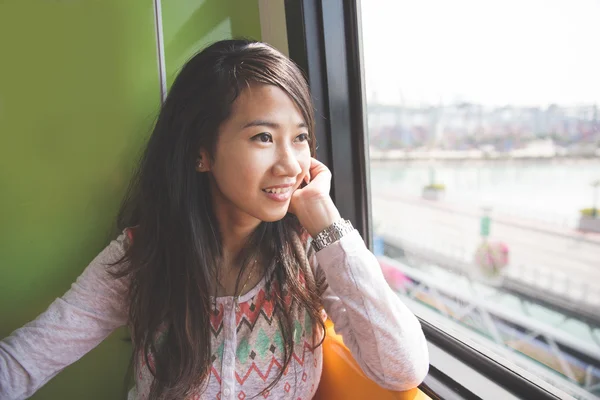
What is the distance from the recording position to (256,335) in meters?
1.03

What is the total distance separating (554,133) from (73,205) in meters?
1.38

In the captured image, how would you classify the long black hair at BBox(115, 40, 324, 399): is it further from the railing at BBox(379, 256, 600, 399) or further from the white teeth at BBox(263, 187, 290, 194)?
the railing at BBox(379, 256, 600, 399)

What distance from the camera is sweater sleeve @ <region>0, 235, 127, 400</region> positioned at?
0.93 metres

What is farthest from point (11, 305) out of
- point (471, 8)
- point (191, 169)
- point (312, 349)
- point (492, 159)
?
point (471, 8)

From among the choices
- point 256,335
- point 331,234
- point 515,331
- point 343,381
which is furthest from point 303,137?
point 515,331

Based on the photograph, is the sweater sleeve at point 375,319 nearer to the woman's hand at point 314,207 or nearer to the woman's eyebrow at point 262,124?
the woman's hand at point 314,207

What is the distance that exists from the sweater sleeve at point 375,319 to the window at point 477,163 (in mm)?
345

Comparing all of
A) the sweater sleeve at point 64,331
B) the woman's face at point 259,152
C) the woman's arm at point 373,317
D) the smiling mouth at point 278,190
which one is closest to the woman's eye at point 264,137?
the woman's face at point 259,152

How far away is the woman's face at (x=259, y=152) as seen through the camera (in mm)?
907

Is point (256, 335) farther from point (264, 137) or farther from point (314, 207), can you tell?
point (264, 137)

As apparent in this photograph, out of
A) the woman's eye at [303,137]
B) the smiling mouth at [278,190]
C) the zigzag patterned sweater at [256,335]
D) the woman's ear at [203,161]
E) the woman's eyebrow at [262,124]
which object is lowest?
the zigzag patterned sweater at [256,335]

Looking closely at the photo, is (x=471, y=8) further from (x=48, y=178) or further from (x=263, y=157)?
(x=48, y=178)

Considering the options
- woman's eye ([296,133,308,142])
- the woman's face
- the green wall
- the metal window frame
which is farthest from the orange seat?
the green wall

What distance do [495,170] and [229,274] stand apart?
2.70ft
